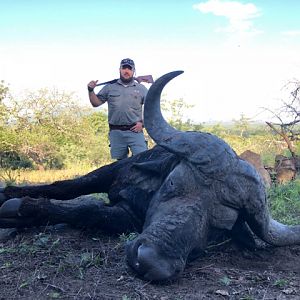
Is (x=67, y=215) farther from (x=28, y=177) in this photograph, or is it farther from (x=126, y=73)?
(x=28, y=177)

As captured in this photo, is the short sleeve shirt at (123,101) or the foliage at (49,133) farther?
the foliage at (49,133)

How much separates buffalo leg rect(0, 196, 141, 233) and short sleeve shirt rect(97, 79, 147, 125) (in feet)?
7.16

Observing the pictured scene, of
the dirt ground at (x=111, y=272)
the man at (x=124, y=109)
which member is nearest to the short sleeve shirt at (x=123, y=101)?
the man at (x=124, y=109)

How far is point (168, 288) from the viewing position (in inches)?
112

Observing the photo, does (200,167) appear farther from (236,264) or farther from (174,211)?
(236,264)

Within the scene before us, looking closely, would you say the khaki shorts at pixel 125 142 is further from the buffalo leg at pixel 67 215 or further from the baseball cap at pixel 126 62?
the buffalo leg at pixel 67 215

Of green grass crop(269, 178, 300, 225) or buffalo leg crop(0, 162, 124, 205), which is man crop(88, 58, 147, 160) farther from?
green grass crop(269, 178, 300, 225)

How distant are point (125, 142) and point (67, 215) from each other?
239cm

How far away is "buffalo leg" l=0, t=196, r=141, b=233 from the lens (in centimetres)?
383

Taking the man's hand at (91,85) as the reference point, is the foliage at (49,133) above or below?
below

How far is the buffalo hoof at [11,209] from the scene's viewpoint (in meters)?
3.81

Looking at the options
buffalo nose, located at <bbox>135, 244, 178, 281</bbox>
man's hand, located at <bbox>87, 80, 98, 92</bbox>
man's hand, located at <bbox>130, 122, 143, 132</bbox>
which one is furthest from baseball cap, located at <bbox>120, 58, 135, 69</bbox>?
buffalo nose, located at <bbox>135, 244, 178, 281</bbox>

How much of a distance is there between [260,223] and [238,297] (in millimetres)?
656

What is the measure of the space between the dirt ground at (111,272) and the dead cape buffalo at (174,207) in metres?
0.12
